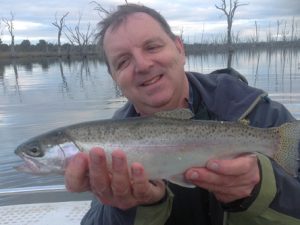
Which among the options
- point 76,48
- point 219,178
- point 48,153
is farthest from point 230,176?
point 76,48

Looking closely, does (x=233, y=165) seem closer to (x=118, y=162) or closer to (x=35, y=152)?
(x=118, y=162)

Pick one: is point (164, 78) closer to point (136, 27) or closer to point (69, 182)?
point (136, 27)

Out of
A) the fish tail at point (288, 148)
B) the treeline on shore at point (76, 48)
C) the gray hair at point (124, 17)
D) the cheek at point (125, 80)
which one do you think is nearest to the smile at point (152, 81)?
the cheek at point (125, 80)

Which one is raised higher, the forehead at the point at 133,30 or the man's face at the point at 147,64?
the forehead at the point at 133,30

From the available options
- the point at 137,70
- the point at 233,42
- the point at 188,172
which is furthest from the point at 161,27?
the point at 233,42

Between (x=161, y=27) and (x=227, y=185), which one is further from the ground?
(x=161, y=27)

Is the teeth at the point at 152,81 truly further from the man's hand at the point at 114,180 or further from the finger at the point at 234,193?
the finger at the point at 234,193
